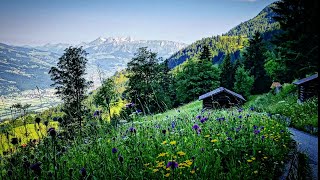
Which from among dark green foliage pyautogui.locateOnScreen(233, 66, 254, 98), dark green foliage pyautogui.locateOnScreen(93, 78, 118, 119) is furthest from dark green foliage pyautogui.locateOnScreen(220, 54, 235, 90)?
dark green foliage pyautogui.locateOnScreen(93, 78, 118, 119)

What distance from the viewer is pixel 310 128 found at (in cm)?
1467

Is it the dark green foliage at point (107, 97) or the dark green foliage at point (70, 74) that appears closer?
the dark green foliage at point (107, 97)

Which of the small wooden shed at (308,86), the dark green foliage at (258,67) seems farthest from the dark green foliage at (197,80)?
the small wooden shed at (308,86)

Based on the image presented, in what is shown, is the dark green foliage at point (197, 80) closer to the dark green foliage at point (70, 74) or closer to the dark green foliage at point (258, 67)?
the dark green foliage at point (258, 67)

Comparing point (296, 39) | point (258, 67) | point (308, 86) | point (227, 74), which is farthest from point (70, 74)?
point (258, 67)

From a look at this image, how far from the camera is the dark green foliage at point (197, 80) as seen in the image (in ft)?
191

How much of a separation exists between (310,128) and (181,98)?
154ft

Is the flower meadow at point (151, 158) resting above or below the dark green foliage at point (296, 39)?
below

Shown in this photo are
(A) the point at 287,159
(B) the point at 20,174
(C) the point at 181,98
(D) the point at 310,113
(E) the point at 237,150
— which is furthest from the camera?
(C) the point at 181,98

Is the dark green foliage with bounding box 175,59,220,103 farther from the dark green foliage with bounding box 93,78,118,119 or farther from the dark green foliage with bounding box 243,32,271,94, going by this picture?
the dark green foliage with bounding box 93,78,118,119

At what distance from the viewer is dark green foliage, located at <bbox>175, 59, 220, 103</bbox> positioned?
58.3 meters

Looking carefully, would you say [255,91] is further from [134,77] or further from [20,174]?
[20,174]

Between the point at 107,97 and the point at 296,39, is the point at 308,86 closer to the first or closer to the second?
the point at 296,39

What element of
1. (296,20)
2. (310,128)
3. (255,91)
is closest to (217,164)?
(310,128)
